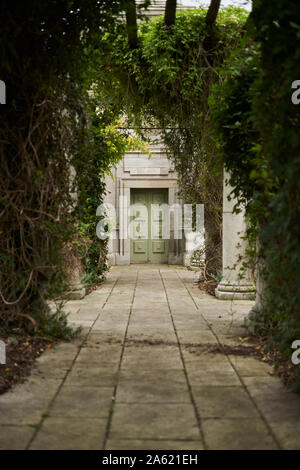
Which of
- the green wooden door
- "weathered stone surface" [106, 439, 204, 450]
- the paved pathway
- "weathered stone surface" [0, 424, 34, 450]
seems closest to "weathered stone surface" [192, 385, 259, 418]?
the paved pathway

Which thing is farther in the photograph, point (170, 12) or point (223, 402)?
point (170, 12)

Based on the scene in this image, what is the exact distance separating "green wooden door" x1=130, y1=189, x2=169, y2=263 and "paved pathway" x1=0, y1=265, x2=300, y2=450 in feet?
29.8

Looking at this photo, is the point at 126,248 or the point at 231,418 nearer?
the point at 231,418

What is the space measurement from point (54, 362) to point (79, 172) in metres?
1.78

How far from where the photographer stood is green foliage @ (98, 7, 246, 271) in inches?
300

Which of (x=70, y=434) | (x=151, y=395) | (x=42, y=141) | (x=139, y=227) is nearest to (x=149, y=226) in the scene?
(x=139, y=227)

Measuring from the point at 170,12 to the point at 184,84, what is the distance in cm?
121

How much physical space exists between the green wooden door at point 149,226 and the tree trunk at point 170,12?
7831mm

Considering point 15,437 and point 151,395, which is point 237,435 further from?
point 15,437

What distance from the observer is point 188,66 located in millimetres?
8016

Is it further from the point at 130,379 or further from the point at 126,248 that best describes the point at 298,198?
the point at 126,248

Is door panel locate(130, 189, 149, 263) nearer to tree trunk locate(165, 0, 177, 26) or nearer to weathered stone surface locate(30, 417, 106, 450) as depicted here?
tree trunk locate(165, 0, 177, 26)

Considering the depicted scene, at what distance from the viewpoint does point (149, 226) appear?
1504 cm
